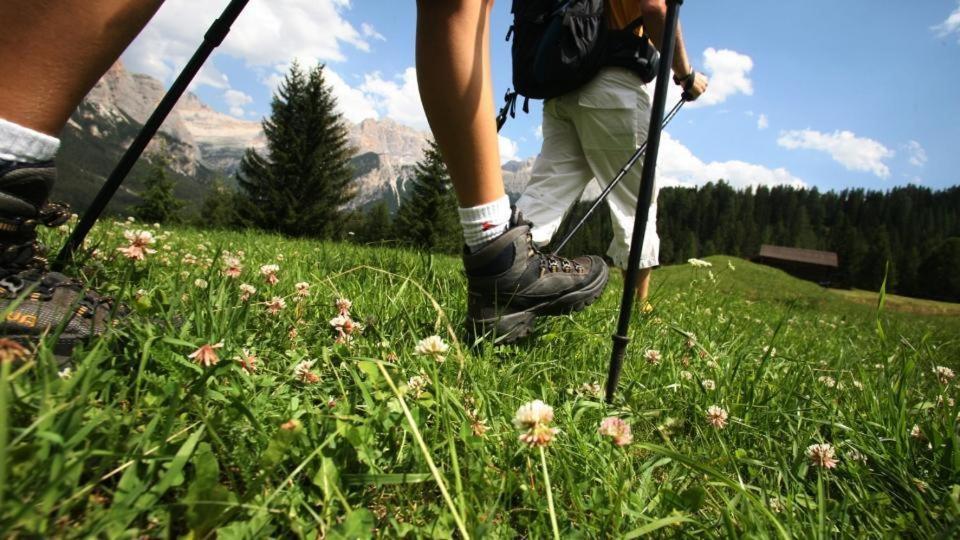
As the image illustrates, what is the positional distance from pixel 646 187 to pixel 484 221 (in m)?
0.77

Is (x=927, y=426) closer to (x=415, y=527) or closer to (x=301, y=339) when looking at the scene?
(x=415, y=527)

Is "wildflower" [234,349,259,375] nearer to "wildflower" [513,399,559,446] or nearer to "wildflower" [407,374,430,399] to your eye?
"wildflower" [407,374,430,399]

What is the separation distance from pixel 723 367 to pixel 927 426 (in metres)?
0.78

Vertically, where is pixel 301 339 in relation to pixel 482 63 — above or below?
below

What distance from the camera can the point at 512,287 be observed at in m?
2.27

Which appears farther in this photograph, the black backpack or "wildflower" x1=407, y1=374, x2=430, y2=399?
the black backpack

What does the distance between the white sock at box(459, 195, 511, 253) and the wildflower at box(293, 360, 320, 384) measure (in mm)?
979

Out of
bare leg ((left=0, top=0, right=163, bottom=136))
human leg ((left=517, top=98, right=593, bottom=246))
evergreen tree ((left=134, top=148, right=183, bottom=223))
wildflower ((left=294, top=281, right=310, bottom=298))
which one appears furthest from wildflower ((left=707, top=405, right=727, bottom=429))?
evergreen tree ((left=134, top=148, right=183, bottom=223))

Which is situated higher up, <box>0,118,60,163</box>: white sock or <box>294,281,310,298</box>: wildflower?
<box>0,118,60,163</box>: white sock

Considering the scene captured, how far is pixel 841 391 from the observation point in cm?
225

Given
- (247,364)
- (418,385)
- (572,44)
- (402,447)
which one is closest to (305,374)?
(247,364)

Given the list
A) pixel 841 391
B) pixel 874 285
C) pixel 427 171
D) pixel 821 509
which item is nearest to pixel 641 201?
pixel 821 509

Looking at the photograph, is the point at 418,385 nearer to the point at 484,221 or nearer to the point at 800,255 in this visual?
the point at 484,221

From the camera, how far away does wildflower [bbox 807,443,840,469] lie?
4.73 ft
